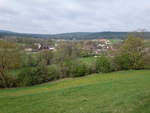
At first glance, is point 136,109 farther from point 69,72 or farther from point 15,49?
point 69,72

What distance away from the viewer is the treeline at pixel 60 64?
2332 cm

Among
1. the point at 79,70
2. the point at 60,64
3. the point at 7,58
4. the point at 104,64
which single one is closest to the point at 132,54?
the point at 104,64

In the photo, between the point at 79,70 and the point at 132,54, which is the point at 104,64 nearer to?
the point at 79,70

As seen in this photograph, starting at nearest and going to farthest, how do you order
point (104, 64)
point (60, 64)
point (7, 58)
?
point (7, 58) → point (104, 64) → point (60, 64)

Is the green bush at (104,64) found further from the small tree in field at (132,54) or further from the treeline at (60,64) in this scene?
the small tree in field at (132,54)

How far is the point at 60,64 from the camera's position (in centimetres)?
3131

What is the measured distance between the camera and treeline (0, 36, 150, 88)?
918 inches

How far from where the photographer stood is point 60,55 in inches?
1416

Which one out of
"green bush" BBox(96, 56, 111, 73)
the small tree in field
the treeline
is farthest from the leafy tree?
the small tree in field

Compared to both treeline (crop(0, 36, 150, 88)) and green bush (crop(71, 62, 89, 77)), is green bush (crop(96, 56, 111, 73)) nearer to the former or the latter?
treeline (crop(0, 36, 150, 88))

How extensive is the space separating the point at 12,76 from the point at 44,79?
480 centimetres

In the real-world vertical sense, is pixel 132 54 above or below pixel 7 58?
above

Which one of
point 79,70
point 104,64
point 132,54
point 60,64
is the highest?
point 132,54

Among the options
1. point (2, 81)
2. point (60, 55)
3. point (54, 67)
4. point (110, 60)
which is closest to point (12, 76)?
point (2, 81)
